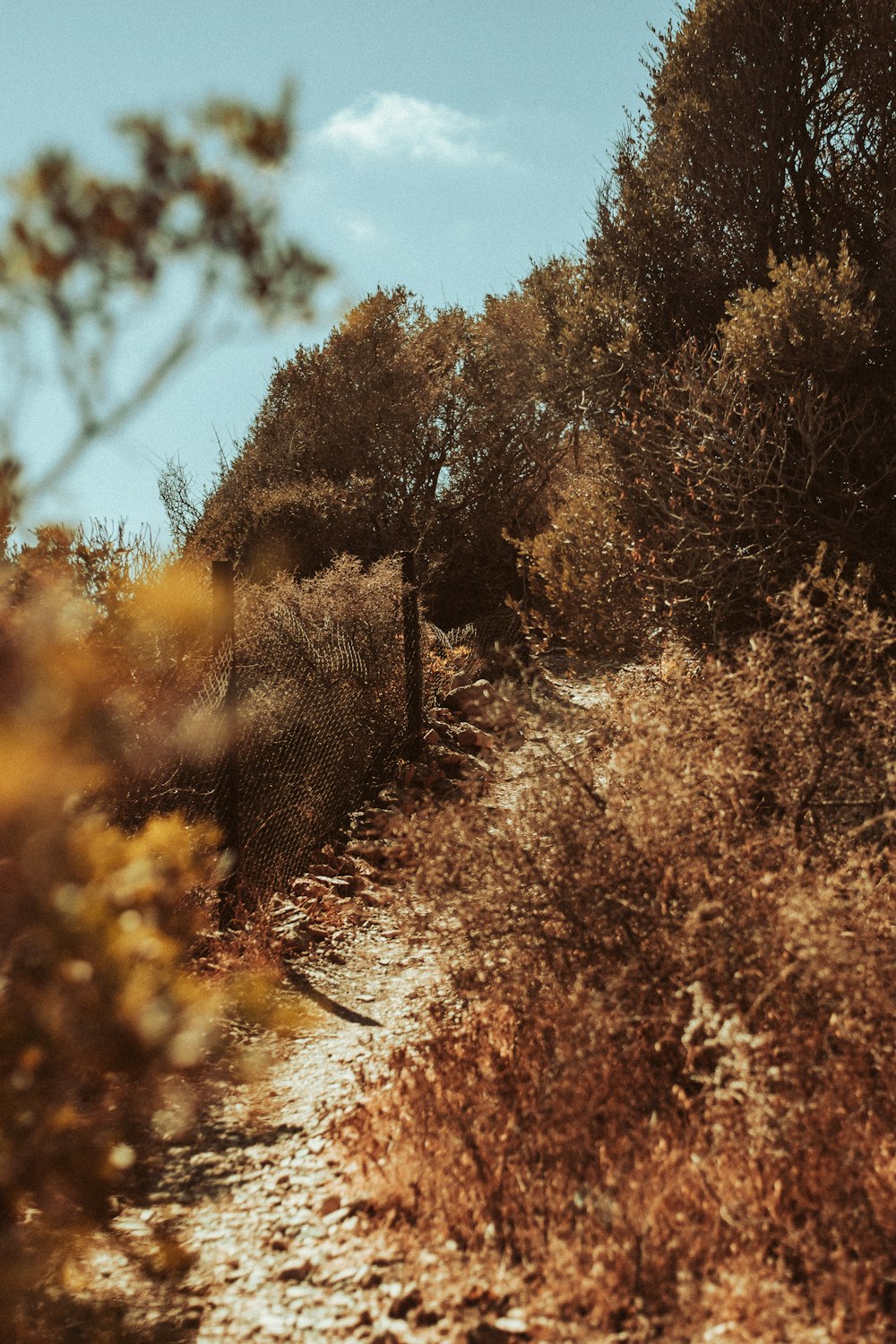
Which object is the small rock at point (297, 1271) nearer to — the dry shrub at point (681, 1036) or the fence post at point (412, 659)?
the dry shrub at point (681, 1036)

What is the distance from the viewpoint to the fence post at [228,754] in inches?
244

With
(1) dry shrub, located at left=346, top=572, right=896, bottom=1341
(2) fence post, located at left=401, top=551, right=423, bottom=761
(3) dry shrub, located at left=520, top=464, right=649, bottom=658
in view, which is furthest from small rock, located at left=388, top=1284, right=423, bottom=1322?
(2) fence post, located at left=401, top=551, right=423, bottom=761

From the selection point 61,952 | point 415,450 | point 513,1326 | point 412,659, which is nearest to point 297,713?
point 412,659

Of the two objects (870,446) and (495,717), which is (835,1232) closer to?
(495,717)

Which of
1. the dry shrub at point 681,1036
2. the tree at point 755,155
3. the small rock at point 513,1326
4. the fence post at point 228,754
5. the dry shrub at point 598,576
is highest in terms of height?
the tree at point 755,155

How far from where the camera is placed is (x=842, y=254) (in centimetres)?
745

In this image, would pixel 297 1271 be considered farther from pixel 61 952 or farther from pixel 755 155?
pixel 755 155

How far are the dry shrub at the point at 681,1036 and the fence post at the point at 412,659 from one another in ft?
15.6

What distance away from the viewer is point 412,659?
9.54m

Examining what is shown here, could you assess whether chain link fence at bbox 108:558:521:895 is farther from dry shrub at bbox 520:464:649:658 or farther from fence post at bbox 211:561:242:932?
dry shrub at bbox 520:464:649:658

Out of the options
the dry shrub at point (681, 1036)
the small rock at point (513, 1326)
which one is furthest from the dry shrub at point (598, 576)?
the small rock at point (513, 1326)

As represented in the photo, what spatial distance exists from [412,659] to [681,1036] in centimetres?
600

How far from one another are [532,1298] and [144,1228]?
1511 millimetres

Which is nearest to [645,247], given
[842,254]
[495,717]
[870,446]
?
[842,254]
